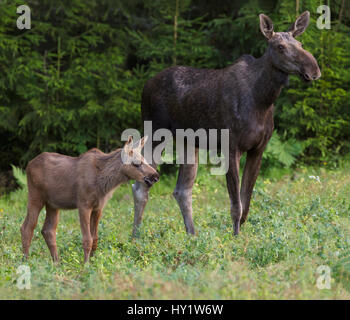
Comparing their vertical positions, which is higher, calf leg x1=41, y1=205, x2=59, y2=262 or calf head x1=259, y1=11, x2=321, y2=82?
calf head x1=259, y1=11, x2=321, y2=82

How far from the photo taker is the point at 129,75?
47.5 feet

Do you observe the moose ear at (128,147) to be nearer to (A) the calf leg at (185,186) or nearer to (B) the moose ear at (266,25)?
(A) the calf leg at (185,186)

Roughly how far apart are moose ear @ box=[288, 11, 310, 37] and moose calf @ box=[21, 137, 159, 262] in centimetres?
275

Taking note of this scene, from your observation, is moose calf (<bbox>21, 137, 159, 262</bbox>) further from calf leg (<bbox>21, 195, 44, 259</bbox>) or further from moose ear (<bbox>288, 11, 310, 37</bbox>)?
moose ear (<bbox>288, 11, 310, 37</bbox>)

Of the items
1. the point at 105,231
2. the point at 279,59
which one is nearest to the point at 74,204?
the point at 105,231

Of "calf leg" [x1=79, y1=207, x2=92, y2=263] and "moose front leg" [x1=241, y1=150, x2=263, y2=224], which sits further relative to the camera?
"moose front leg" [x1=241, y1=150, x2=263, y2=224]

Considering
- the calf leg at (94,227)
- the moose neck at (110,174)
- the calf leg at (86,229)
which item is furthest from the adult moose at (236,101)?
the calf leg at (86,229)

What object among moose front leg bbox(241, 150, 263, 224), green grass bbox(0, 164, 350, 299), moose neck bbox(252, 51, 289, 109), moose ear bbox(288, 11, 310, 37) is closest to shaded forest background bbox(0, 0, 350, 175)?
green grass bbox(0, 164, 350, 299)

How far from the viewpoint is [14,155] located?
1568 centimetres

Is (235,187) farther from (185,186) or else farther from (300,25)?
(300,25)

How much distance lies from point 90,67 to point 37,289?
933cm

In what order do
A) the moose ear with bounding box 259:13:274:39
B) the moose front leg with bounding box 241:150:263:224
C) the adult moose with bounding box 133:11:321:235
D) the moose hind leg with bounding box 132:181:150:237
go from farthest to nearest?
the moose hind leg with bounding box 132:181:150:237
the moose front leg with bounding box 241:150:263:224
the moose ear with bounding box 259:13:274:39
the adult moose with bounding box 133:11:321:235

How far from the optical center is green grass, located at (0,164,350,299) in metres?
5.27

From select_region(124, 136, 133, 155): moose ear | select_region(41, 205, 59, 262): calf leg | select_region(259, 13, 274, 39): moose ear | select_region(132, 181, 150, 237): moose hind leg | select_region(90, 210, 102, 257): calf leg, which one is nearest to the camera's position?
select_region(124, 136, 133, 155): moose ear
